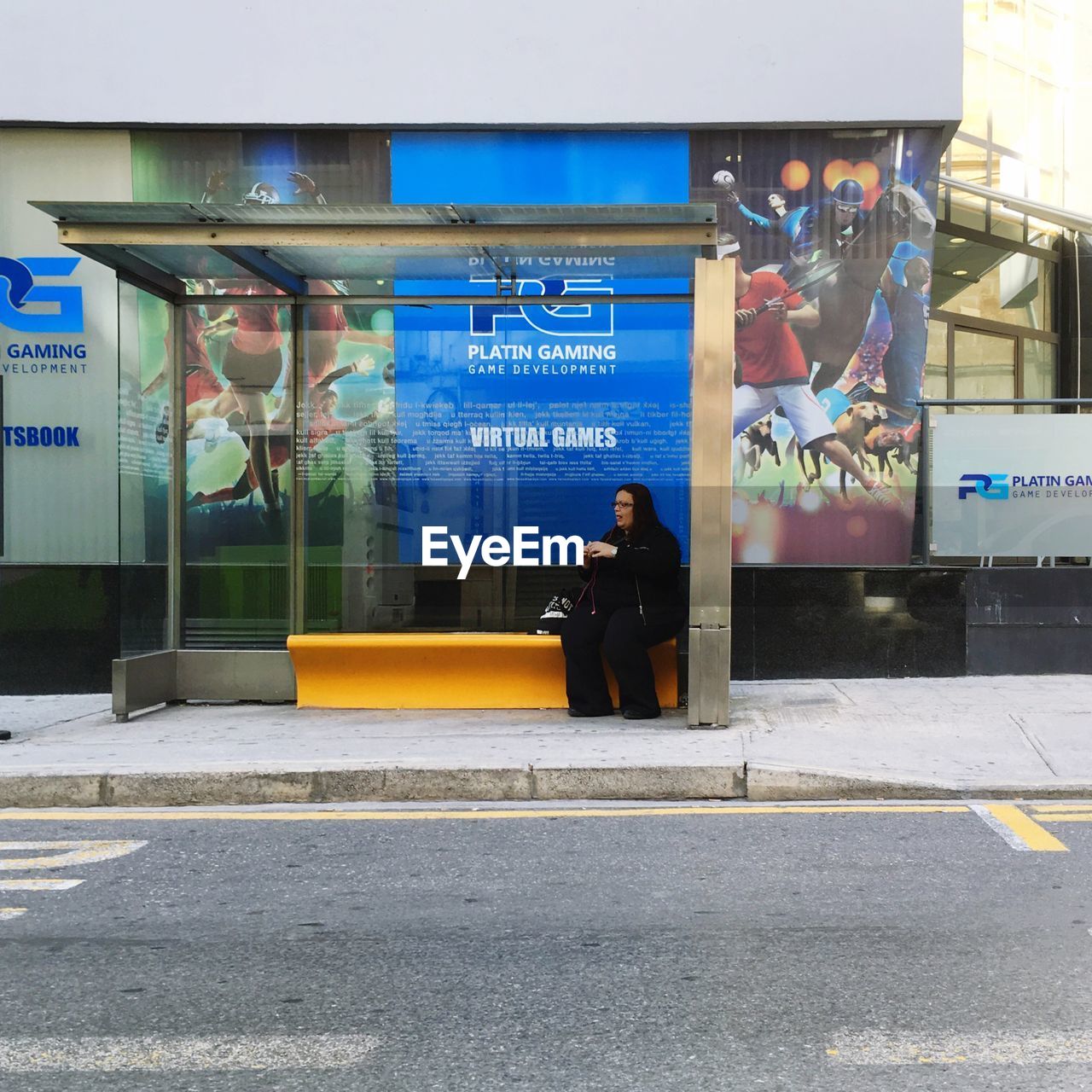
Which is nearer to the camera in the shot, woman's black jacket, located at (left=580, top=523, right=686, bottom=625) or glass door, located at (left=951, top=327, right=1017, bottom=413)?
woman's black jacket, located at (left=580, top=523, right=686, bottom=625)

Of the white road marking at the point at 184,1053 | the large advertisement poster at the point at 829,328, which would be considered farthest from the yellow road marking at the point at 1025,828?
the large advertisement poster at the point at 829,328

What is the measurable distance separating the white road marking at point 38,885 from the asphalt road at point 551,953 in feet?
0.05

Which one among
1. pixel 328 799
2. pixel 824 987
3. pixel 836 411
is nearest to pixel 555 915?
pixel 824 987

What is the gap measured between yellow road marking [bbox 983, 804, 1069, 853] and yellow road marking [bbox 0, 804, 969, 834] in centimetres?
16

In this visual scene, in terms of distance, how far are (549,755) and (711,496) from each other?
75.9 inches

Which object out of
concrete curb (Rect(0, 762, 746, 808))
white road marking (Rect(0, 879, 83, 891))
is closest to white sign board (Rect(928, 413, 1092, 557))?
concrete curb (Rect(0, 762, 746, 808))

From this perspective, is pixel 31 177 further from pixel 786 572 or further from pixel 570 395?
pixel 786 572

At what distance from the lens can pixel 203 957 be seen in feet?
13.1

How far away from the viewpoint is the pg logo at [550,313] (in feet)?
29.4

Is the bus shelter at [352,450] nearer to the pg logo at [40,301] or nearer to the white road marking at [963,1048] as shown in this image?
the pg logo at [40,301]

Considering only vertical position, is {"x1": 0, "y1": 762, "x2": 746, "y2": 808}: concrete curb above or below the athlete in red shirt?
below

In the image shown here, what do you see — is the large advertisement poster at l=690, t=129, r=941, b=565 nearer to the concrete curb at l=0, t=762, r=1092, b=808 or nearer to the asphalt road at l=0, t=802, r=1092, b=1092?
the concrete curb at l=0, t=762, r=1092, b=808

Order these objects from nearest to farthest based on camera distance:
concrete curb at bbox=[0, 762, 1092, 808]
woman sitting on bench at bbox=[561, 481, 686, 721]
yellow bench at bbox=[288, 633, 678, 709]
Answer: concrete curb at bbox=[0, 762, 1092, 808], woman sitting on bench at bbox=[561, 481, 686, 721], yellow bench at bbox=[288, 633, 678, 709]

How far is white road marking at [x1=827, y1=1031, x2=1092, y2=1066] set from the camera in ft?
10.5
